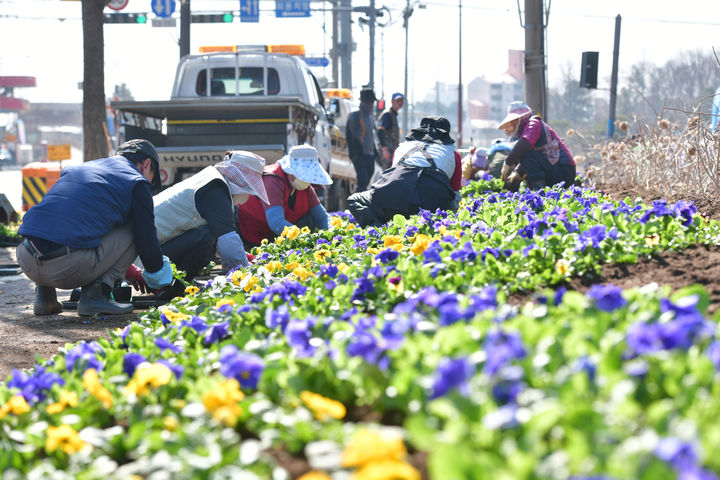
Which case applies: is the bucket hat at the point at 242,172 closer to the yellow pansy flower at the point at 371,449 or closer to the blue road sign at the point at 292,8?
the yellow pansy flower at the point at 371,449

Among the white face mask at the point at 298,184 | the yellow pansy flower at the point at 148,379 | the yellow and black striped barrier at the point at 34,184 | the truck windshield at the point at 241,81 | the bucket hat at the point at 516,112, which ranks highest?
the truck windshield at the point at 241,81

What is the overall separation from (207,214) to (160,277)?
0.62 meters

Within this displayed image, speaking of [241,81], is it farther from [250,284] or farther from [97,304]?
[250,284]

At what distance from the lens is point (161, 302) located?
254 inches

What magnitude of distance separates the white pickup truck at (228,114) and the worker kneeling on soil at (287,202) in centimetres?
297

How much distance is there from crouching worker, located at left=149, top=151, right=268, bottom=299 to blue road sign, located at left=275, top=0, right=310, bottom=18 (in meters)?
30.0

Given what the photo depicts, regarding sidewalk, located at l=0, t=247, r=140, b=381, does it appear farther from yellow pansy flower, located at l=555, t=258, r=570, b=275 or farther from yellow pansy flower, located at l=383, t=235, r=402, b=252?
yellow pansy flower, located at l=555, t=258, r=570, b=275

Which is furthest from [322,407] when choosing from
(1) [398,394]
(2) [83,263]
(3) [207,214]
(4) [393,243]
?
(3) [207,214]

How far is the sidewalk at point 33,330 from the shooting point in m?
4.70

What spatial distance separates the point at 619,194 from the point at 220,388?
7.54m

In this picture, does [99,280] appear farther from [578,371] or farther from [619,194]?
[619,194]

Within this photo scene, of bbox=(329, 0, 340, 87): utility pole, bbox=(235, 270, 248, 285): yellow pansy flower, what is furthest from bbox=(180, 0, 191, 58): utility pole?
bbox=(235, 270, 248, 285): yellow pansy flower

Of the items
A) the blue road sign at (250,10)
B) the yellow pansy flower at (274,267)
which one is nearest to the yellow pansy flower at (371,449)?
the yellow pansy flower at (274,267)

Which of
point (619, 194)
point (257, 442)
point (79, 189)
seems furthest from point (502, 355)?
point (619, 194)
